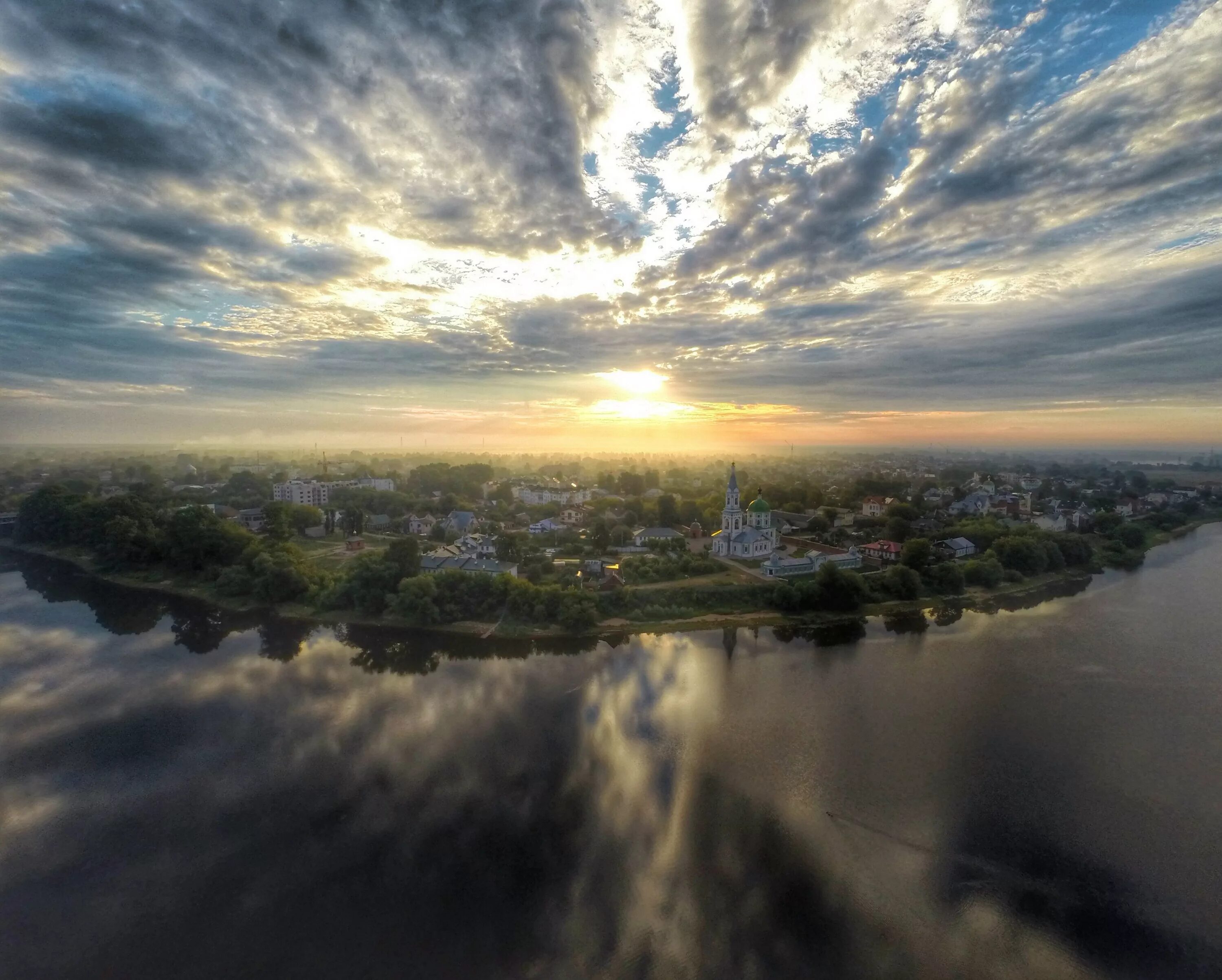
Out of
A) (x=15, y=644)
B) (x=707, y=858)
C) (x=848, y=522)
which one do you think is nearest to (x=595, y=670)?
(x=707, y=858)

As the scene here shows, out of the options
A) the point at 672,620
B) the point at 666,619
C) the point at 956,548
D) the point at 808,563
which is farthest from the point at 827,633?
the point at 956,548

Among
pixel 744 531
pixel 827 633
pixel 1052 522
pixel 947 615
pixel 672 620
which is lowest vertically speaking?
pixel 947 615

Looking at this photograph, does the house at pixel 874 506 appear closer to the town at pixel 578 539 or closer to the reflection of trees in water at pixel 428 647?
the town at pixel 578 539

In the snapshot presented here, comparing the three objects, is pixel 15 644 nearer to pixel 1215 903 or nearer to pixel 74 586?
pixel 74 586

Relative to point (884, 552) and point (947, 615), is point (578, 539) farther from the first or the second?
point (947, 615)

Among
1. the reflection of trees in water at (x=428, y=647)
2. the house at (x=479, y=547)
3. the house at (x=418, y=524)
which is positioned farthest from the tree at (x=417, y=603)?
the house at (x=418, y=524)

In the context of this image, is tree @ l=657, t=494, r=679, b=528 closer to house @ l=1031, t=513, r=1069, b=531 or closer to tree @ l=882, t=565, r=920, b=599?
tree @ l=882, t=565, r=920, b=599
